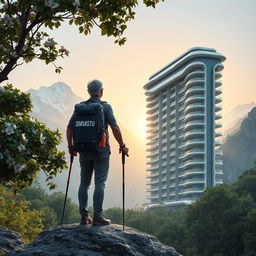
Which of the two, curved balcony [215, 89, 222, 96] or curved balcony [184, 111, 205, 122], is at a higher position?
curved balcony [215, 89, 222, 96]

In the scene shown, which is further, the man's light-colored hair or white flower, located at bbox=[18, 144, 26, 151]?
white flower, located at bbox=[18, 144, 26, 151]

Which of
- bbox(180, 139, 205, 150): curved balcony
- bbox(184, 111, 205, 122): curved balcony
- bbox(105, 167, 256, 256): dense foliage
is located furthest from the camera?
bbox(184, 111, 205, 122): curved balcony

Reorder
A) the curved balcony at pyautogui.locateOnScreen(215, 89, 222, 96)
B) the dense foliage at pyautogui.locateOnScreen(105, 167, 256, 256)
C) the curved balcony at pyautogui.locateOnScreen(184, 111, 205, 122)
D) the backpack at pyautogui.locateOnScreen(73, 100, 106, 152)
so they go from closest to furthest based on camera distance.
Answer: the backpack at pyautogui.locateOnScreen(73, 100, 106, 152)
the dense foliage at pyautogui.locateOnScreen(105, 167, 256, 256)
the curved balcony at pyautogui.locateOnScreen(184, 111, 205, 122)
the curved balcony at pyautogui.locateOnScreen(215, 89, 222, 96)

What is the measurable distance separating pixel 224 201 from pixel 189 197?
91266 mm

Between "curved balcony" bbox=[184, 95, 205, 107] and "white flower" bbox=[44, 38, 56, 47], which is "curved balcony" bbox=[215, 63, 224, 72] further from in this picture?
"white flower" bbox=[44, 38, 56, 47]

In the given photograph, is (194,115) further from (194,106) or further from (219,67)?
(219,67)

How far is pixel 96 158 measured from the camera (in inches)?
347

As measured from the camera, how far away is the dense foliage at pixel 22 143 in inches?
400

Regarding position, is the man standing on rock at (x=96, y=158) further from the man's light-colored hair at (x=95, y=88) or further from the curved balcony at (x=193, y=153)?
the curved balcony at (x=193, y=153)

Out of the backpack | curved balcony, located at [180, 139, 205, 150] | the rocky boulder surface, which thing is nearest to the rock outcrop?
the rocky boulder surface

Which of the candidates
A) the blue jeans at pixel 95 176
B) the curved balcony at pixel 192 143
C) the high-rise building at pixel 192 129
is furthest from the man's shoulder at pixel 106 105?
the curved balcony at pixel 192 143

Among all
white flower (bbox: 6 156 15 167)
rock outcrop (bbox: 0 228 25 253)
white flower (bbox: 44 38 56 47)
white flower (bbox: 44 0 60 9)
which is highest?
white flower (bbox: 44 38 56 47)

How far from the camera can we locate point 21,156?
10.4m

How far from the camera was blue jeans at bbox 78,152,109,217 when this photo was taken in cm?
883
